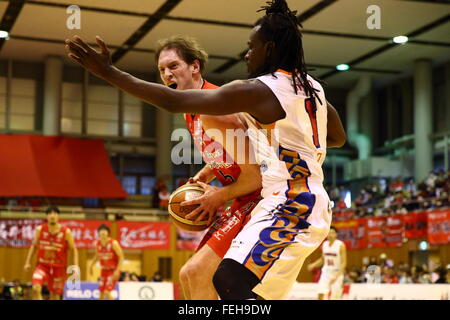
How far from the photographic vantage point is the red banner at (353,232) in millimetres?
23625

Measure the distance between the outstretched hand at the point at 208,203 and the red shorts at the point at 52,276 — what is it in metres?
8.69

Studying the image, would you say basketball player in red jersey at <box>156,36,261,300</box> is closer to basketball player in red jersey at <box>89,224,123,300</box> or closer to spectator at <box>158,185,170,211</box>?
basketball player in red jersey at <box>89,224,123,300</box>

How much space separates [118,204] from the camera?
92.3 feet

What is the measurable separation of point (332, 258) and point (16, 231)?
412 inches

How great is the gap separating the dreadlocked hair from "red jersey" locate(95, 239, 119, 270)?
12.0m

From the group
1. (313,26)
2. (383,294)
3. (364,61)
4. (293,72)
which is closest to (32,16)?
(313,26)

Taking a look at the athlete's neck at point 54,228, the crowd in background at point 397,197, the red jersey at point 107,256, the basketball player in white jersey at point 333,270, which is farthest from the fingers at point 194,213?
the crowd in background at point 397,197

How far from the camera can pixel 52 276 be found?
41.1 feet

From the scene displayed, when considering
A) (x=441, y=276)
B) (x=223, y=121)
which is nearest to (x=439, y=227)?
(x=441, y=276)

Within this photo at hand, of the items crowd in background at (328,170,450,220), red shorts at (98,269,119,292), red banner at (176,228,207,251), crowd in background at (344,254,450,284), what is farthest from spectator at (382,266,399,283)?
red shorts at (98,269,119,292)

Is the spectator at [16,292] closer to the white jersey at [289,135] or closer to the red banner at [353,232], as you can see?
the red banner at [353,232]

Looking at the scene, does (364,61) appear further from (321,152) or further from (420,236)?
(321,152)

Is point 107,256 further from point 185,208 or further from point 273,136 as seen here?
point 273,136
